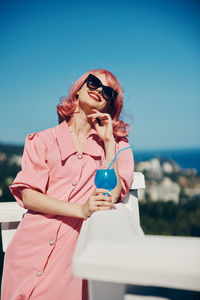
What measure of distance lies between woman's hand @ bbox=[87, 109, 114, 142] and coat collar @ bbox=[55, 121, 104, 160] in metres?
0.07

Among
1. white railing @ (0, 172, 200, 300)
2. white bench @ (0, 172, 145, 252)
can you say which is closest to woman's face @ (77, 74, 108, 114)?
white bench @ (0, 172, 145, 252)

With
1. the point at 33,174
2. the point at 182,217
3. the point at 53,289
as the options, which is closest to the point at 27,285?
the point at 53,289

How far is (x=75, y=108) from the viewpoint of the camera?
91.6 inches

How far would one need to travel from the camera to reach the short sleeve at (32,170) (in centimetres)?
168

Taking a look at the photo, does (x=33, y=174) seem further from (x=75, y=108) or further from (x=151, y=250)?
(x=151, y=250)

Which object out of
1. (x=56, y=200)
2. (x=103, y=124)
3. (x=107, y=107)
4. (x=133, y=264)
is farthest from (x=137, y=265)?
(x=107, y=107)

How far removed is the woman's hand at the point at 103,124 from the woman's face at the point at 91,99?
0.06 meters

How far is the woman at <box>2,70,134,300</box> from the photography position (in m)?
1.60

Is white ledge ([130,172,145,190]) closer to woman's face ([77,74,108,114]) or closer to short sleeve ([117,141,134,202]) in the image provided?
short sleeve ([117,141,134,202])

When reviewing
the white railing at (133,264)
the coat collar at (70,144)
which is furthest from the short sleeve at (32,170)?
the white railing at (133,264)

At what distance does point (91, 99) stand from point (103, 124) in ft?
0.82

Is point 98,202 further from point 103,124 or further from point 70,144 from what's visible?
point 103,124

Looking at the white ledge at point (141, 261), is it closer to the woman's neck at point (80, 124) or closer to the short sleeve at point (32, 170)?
the short sleeve at point (32, 170)

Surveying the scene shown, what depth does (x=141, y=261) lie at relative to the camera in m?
0.67
